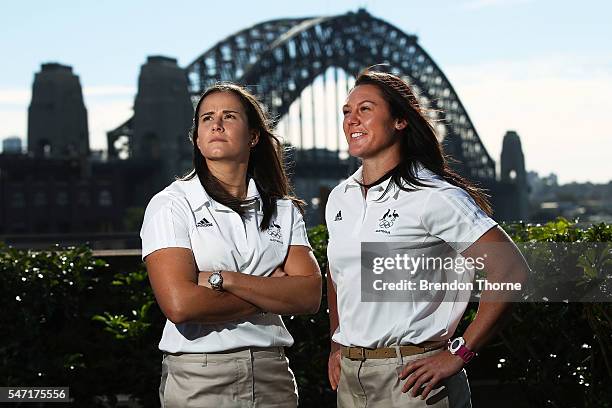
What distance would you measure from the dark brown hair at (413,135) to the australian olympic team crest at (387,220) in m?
0.16

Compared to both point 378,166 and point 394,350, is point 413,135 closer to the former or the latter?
point 378,166

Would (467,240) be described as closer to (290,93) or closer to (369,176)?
(369,176)

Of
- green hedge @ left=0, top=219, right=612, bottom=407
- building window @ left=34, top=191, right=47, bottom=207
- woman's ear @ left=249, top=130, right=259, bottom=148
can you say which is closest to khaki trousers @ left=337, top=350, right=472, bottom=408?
woman's ear @ left=249, top=130, right=259, bottom=148

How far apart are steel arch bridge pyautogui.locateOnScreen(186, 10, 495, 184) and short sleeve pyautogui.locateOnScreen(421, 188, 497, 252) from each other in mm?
68667

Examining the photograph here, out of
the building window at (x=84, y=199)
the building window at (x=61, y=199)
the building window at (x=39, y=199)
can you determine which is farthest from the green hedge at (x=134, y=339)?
the building window at (x=84, y=199)

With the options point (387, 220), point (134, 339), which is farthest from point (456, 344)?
point (134, 339)

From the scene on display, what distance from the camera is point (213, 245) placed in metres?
3.44

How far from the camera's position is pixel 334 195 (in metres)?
3.54

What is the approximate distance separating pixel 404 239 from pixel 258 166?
768mm

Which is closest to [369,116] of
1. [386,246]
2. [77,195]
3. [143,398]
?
[386,246]

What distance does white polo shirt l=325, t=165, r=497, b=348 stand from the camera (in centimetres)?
324

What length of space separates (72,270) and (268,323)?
2323 millimetres

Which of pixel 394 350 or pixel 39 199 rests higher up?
pixel 39 199

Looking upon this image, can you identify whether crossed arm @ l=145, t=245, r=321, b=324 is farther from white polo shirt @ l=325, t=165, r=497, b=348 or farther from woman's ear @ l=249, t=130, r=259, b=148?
woman's ear @ l=249, t=130, r=259, b=148
